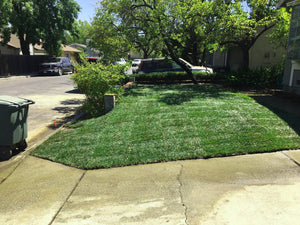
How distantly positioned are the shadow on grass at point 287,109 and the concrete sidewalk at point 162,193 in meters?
1.65

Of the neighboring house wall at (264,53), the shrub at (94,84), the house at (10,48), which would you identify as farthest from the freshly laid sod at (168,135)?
the house at (10,48)

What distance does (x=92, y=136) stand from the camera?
6371 millimetres

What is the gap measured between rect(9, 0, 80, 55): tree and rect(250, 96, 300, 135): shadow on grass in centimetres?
2425

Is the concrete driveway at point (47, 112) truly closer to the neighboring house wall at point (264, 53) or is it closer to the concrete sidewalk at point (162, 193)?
the concrete sidewalk at point (162, 193)

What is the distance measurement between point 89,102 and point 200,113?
12.7ft

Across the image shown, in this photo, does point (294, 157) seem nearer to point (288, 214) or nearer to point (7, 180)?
point (288, 214)

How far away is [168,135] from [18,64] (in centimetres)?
2485

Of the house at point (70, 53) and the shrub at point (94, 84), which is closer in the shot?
the shrub at point (94, 84)

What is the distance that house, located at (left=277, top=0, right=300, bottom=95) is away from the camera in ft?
32.5

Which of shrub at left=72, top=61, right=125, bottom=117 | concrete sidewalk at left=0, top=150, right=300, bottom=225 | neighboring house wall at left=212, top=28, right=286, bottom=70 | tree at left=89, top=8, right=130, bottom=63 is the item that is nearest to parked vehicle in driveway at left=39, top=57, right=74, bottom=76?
tree at left=89, top=8, right=130, bottom=63

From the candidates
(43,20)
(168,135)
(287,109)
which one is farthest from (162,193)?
(43,20)

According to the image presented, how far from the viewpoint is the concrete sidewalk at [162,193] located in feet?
10.9

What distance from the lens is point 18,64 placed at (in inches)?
1018

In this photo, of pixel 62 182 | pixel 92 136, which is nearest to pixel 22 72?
pixel 92 136
